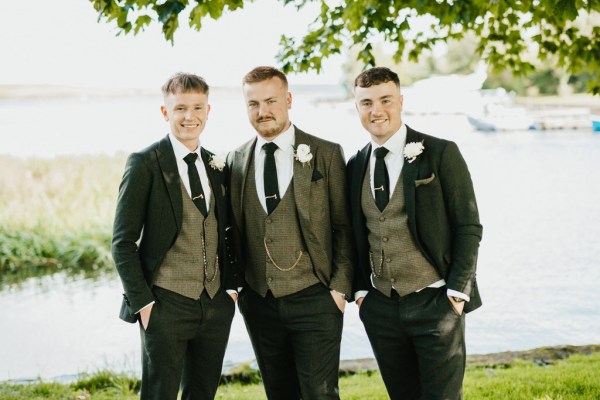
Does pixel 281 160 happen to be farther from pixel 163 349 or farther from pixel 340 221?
pixel 163 349

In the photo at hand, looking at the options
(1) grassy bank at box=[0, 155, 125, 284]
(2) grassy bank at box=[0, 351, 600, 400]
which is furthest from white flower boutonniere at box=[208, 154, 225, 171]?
(1) grassy bank at box=[0, 155, 125, 284]

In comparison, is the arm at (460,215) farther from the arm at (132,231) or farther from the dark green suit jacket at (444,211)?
the arm at (132,231)

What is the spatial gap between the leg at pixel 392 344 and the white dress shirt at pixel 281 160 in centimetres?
68

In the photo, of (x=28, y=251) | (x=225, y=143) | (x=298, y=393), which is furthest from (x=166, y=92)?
(x=225, y=143)

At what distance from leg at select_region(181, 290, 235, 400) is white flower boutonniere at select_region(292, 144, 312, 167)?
A: 72 centimetres

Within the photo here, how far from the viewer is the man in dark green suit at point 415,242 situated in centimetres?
295

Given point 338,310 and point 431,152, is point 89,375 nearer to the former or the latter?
point 338,310

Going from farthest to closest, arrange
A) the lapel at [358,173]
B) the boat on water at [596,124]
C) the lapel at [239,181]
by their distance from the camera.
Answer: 1. the boat on water at [596,124]
2. the lapel at [239,181]
3. the lapel at [358,173]

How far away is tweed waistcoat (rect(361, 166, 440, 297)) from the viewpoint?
2971 millimetres

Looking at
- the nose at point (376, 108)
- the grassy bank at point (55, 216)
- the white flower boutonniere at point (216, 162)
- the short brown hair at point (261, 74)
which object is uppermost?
the short brown hair at point (261, 74)

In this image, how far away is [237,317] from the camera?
8.64m

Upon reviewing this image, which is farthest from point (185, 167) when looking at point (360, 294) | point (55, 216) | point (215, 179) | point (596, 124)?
point (596, 124)

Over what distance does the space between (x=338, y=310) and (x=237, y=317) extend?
18.6ft

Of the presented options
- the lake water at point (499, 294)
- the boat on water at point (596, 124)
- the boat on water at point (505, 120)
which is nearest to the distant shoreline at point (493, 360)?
the lake water at point (499, 294)
